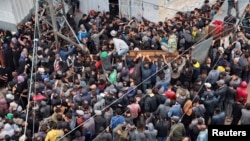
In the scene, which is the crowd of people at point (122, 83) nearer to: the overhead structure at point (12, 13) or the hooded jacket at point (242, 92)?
the hooded jacket at point (242, 92)

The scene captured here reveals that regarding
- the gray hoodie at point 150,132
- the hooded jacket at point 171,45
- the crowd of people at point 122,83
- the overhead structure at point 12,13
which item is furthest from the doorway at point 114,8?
the gray hoodie at point 150,132

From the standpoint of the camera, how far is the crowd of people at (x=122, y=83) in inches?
423

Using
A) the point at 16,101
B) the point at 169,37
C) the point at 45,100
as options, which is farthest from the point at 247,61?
the point at 16,101

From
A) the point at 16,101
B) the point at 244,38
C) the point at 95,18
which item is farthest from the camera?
the point at 95,18

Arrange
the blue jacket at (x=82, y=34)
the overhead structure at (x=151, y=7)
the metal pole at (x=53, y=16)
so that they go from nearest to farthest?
1. the metal pole at (x=53, y=16)
2. the blue jacket at (x=82, y=34)
3. the overhead structure at (x=151, y=7)

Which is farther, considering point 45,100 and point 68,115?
point 45,100

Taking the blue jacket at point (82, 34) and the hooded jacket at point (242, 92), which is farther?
the blue jacket at point (82, 34)

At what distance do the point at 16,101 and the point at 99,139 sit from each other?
9.95 feet

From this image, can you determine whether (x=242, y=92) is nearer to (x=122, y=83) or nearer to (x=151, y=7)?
(x=122, y=83)

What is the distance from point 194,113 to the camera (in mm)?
10875

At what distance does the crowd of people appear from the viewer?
1075cm

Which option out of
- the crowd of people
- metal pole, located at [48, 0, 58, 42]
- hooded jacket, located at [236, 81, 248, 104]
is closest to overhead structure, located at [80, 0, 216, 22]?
the crowd of people

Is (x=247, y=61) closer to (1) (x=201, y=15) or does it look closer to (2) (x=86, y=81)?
(1) (x=201, y=15)

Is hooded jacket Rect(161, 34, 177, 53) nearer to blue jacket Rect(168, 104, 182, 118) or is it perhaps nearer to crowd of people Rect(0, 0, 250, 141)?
crowd of people Rect(0, 0, 250, 141)
